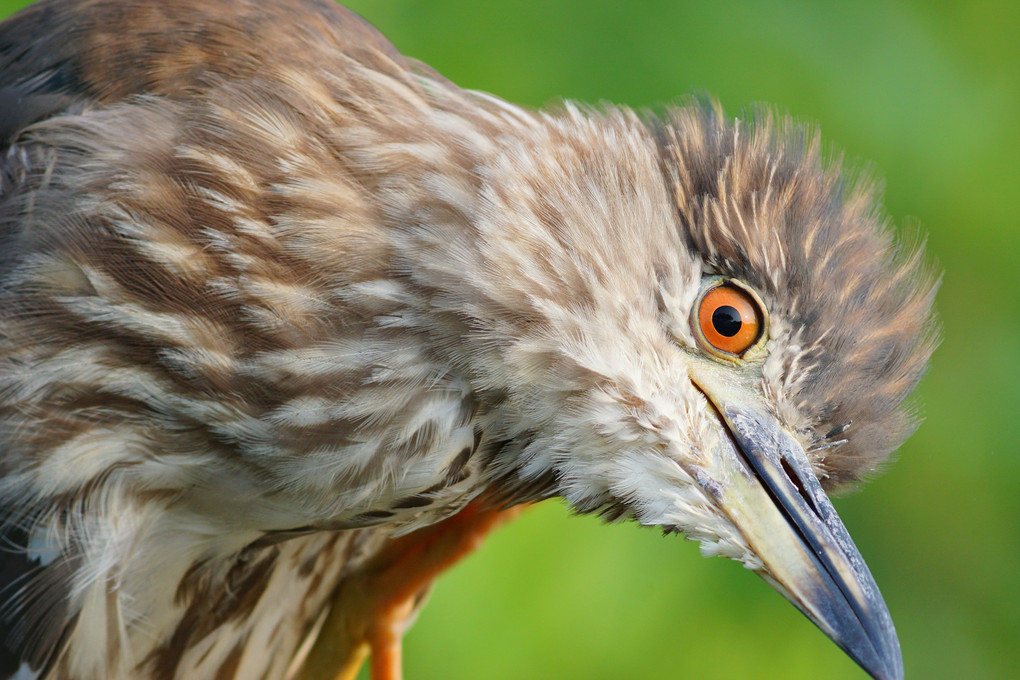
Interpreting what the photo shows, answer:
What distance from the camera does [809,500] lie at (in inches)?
58.4

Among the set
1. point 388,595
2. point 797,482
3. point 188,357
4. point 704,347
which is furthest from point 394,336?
point 388,595

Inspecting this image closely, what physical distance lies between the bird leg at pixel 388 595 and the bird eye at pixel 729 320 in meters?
0.63

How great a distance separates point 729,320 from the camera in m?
1.50

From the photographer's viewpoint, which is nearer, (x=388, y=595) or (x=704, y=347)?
(x=704, y=347)

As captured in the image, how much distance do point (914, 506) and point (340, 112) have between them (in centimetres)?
229

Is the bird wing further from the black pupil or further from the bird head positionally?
the black pupil

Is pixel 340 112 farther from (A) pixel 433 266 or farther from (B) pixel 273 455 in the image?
(B) pixel 273 455

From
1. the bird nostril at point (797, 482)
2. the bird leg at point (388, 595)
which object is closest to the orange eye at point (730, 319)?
the bird nostril at point (797, 482)

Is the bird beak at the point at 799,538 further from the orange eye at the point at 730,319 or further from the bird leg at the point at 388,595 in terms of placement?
the bird leg at the point at 388,595

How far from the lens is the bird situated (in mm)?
1445

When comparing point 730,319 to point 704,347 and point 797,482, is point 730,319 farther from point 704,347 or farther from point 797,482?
point 797,482

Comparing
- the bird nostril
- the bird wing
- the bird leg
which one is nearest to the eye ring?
the bird nostril

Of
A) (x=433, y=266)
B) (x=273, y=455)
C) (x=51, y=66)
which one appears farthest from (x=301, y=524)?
(x=51, y=66)

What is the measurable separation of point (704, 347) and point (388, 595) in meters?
0.96
